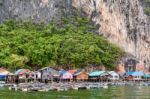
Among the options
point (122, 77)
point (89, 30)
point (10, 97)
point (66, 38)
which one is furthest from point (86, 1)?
point (10, 97)

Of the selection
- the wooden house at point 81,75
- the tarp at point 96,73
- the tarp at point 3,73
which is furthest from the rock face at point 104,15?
the tarp at point 3,73

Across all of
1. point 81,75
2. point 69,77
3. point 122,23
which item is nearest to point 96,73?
point 81,75

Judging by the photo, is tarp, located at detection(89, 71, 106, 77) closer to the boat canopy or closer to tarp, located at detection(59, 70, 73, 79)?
the boat canopy

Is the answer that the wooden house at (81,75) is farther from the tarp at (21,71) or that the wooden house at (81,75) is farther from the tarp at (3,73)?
the tarp at (3,73)

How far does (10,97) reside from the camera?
149ft

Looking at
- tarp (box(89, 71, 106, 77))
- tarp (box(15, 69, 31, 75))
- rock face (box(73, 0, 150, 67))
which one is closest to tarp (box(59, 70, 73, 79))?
tarp (box(89, 71, 106, 77))

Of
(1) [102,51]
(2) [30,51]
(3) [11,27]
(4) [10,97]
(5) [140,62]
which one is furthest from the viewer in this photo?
(5) [140,62]

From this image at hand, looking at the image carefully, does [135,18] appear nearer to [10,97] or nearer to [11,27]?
[11,27]

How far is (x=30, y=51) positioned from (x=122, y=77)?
712 inches

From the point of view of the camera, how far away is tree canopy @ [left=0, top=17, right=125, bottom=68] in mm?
82000

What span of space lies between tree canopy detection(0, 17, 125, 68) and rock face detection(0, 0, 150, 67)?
2.04 metres

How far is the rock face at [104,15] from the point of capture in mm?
96250

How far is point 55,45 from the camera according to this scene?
280ft

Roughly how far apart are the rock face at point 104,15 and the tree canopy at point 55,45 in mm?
2041
